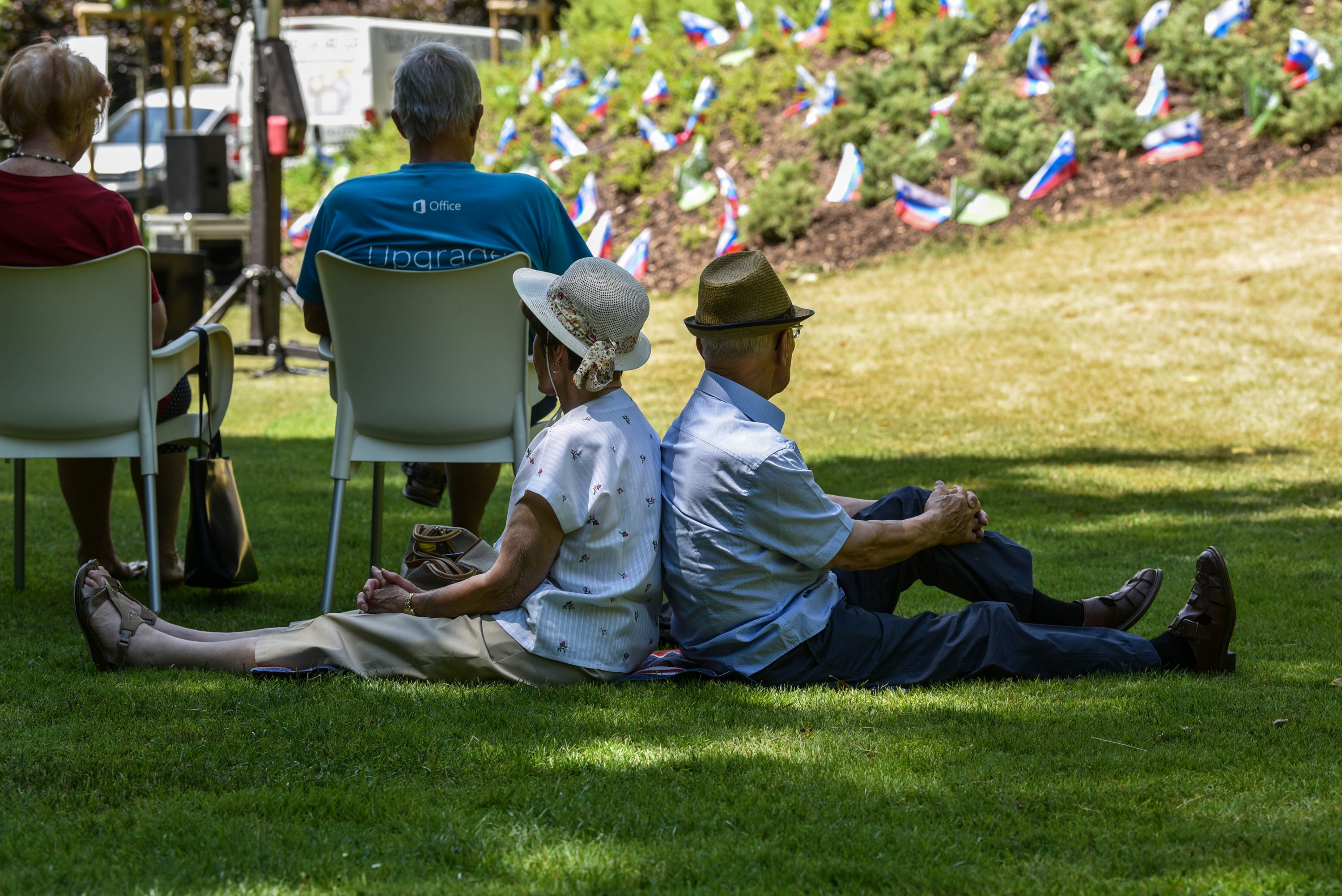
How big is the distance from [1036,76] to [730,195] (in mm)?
3391

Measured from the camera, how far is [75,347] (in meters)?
4.38

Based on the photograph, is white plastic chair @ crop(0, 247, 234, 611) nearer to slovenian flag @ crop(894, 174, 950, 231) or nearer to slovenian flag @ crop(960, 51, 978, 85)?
slovenian flag @ crop(894, 174, 950, 231)

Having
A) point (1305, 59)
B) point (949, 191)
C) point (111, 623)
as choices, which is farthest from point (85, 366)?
point (1305, 59)

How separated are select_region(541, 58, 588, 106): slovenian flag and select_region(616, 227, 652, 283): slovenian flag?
18.3ft

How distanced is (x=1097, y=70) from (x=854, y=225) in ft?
9.34

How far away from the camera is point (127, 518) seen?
21.3ft

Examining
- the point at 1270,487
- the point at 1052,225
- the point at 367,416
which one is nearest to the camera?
the point at 367,416

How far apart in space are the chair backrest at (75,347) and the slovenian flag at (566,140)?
13.9 m

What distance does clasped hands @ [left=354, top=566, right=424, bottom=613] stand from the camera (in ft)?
12.1

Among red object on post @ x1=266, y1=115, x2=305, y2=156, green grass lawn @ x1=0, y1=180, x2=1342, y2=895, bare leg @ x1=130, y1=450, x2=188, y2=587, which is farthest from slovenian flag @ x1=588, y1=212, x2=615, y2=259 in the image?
bare leg @ x1=130, y1=450, x2=188, y2=587

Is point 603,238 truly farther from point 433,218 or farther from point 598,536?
point 598,536

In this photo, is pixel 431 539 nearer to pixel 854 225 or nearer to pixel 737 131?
pixel 854 225

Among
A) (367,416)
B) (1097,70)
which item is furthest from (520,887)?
(1097,70)

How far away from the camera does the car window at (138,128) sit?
67.5ft
